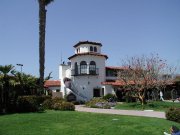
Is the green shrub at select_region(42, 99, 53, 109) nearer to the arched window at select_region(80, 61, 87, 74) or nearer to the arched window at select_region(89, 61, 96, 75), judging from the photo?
the arched window at select_region(80, 61, 87, 74)

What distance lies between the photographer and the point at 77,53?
48.7 m

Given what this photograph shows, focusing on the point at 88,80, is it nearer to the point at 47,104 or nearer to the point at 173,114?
the point at 47,104

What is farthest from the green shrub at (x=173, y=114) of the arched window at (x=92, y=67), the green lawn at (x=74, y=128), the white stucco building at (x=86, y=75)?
the arched window at (x=92, y=67)

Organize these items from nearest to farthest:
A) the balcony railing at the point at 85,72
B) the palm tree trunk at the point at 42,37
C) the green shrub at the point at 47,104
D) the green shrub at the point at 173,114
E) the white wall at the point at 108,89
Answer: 1. the green shrub at the point at 173,114
2. the green shrub at the point at 47,104
3. the palm tree trunk at the point at 42,37
4. the balcony railing at the point at 85,72
5. the white wall at the point at 108,89

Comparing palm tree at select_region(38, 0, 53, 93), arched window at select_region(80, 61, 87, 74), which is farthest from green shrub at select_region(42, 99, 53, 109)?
arched window at select_region(80, 61, 87, 74)

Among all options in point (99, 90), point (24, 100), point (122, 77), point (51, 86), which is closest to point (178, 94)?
point (99, 90)

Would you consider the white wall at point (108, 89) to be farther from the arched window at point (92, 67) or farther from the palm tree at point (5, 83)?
the palm tree at point (5, 83)

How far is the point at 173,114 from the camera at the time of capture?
62.3 ft

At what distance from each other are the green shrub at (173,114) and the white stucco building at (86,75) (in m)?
27.0

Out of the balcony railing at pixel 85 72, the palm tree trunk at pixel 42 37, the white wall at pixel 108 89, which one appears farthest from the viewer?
the white wall at pixel 108 89

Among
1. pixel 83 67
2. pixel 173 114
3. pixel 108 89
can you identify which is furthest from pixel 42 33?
pixel 173 114

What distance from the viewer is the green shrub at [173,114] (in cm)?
1873

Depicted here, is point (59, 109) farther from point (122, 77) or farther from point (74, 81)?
point (74, 81)

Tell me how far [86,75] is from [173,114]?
28.0 m
